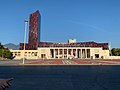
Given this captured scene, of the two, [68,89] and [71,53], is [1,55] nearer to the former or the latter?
[71,53]

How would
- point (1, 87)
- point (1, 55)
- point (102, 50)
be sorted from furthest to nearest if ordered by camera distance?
point (102, 50) → point (1, 55) → point (1, 87)

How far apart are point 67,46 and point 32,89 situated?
17898 cm

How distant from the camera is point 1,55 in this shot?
144750 millimetres

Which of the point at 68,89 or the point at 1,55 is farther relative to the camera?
the point at 1,55

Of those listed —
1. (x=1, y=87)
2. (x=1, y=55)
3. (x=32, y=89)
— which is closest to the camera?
(x=1, y=87)

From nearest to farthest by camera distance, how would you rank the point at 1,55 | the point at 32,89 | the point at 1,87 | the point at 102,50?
the point at 1,87, the point at 32,89, the point at 1,55, the point at 102,50

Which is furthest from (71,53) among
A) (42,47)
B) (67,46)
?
(42,47)

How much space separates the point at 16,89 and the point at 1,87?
655cm

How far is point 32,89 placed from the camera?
52.2ft

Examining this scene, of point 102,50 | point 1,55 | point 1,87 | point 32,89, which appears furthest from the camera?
point 102,50

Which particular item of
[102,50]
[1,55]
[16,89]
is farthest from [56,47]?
[16,89]

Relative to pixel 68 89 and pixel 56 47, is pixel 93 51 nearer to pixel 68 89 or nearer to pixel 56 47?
pixel 56 47

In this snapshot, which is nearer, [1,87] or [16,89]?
[1,87]

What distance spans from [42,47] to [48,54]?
6.76 meters
